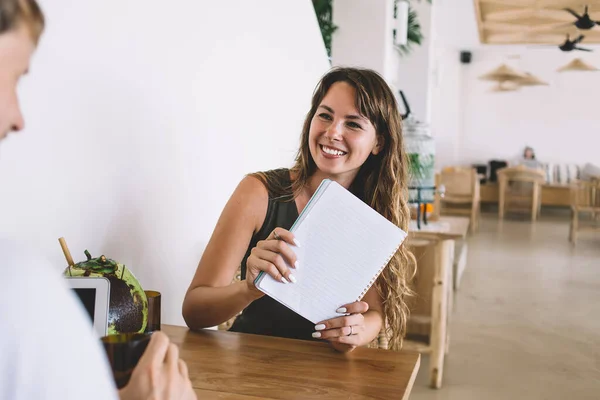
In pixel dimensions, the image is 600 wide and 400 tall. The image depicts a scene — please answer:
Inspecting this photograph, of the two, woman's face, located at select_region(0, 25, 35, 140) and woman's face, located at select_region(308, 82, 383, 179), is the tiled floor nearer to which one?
woman's face, located at select_region(308, 82, 383, 179)

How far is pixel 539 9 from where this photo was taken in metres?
7.55

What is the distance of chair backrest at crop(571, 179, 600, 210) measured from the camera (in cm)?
749

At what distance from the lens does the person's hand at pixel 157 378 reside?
0.54m

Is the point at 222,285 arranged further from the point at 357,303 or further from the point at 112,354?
the point at 112,354

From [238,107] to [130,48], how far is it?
708 mm

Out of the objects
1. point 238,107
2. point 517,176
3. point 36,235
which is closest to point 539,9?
point 517,176

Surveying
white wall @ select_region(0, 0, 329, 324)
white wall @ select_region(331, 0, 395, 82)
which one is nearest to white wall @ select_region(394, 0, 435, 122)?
white wall @ select_region(331, 0, 395, 82)

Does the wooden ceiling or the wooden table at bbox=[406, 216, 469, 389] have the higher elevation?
the wooden ceiling

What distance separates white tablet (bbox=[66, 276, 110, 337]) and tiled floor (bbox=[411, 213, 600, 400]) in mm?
2155

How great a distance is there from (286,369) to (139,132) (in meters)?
0.68

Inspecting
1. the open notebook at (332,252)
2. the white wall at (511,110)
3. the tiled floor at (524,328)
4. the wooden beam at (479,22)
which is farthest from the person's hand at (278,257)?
the white wall at (511,110)

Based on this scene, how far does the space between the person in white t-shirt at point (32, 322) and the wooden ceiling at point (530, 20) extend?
7571 mm

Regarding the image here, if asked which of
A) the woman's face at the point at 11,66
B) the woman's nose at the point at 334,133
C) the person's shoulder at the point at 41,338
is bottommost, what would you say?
the person's shoulder at the point at 41,338

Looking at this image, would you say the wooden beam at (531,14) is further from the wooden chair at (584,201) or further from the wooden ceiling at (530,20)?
the wooden chair at (584,201)
